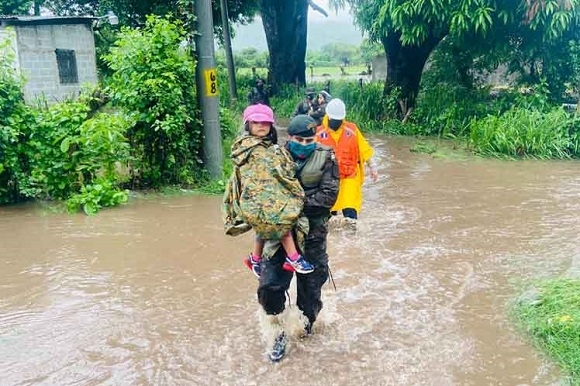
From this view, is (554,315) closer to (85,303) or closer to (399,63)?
(85,303)

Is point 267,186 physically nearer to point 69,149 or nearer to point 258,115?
point 258,115

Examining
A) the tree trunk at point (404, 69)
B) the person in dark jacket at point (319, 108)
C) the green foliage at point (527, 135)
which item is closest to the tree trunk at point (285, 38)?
the tree trunk at point (404, 69)

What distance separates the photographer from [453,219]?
24.0 feet

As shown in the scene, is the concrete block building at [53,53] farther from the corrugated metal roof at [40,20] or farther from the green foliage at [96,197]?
the green foliage at [96,197]

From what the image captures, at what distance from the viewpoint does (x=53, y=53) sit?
17391 millimetres

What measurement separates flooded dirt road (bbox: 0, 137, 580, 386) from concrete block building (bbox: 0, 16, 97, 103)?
9.78 meters

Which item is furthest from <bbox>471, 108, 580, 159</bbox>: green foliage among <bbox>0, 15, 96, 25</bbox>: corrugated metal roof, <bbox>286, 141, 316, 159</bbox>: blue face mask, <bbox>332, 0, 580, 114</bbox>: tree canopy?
<bbox>0, 15, 96, 25</bbox>: corrugated metal roof

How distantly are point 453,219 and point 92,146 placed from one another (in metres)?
4.70

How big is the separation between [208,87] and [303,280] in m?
4.94

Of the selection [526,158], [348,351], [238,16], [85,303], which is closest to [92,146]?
[85,303]

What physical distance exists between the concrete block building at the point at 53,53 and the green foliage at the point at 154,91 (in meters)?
7.70

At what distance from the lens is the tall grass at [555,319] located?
373 cm

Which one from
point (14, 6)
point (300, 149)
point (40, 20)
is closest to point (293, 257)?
point (300, 149)

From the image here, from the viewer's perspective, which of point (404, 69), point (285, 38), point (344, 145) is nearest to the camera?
point (344, 145)
